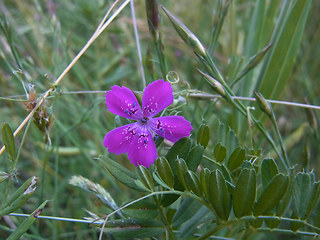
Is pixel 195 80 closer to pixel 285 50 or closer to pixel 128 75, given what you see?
pixel 128 75

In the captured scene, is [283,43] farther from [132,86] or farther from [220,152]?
[132,86]

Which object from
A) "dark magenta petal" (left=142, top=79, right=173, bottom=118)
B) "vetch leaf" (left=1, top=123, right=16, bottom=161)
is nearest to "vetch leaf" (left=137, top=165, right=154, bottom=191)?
"dark magenta petal" (left=142, top=79, right=173, bottom=118)

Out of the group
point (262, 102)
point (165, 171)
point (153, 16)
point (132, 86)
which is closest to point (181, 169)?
point (165, 171)

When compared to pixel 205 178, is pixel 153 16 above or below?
above

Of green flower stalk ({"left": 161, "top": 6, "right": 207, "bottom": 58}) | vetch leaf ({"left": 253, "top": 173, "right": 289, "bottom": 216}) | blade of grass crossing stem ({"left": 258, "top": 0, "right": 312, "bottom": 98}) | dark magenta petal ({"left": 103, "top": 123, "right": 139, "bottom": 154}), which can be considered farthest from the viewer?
blade of grass crossing stem ({"left": 258, "top": 0, "right": 312, "bottom": 98})

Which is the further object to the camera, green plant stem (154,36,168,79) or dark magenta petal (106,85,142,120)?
green plant stem (154,36,168,79)

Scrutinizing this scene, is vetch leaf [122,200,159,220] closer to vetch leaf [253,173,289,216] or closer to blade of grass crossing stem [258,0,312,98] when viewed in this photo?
vetch leaf [253,173,289,216]

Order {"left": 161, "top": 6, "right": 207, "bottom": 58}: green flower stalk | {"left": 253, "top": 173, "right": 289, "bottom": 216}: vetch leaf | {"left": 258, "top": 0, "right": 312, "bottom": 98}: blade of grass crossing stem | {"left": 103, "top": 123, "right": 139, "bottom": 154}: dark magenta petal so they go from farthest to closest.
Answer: {"left": 258, "top": 0, "right": 312, "bottom": 98}: blade of grass crossing stem, {"left": 161, "top": 6, "right": 207, "bottom": 58}: green flower stalk, {"left": 103, "top": 123, "right": 139, "bottom": 154}: dark magenta petal, {"left": 253, "top": 173, "right": 289, "bottom": 216}: vetch leaf
